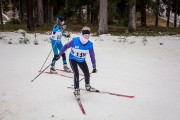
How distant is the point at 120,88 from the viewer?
8.95m

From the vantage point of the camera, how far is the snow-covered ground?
6852mm

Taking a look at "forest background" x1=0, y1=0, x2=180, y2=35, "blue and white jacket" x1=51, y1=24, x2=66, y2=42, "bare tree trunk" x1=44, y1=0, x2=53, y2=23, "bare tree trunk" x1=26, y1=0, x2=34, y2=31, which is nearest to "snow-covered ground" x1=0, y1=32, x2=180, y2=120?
"blue and white jacket" x1=51, y1=24, x2=66, y2=42

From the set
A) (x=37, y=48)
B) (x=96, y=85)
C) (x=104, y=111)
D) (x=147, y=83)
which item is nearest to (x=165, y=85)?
(x=147, y=83)

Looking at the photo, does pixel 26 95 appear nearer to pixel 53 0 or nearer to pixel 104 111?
pixel 104 111

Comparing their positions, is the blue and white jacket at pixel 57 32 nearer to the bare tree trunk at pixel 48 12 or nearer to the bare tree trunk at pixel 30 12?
the bare tree trunk at pixel 30 12

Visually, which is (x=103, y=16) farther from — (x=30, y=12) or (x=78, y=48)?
(x=78, y=48)

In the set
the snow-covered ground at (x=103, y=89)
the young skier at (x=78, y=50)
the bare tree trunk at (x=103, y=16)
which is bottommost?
the snow-covered ground at (x=103, y=89)

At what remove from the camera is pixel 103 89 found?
890 centimetres

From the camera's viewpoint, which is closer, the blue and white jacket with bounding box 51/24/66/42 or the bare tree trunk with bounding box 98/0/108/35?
the blue and white jacket with bounding box 51/24/66/42

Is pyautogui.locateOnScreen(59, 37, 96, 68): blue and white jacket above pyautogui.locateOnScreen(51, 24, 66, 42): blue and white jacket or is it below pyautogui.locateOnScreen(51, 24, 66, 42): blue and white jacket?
below

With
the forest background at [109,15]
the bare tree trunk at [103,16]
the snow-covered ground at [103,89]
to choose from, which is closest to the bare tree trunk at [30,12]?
the forest background at [109,15]

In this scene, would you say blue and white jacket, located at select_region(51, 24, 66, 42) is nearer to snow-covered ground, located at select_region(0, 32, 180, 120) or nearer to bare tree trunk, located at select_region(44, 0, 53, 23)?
snow-covered ground, located at select_region(0, 32, 180, 120)

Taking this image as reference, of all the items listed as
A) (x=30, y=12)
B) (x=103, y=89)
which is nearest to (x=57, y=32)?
(x=103, y=89)

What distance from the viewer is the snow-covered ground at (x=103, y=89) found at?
6.85m
